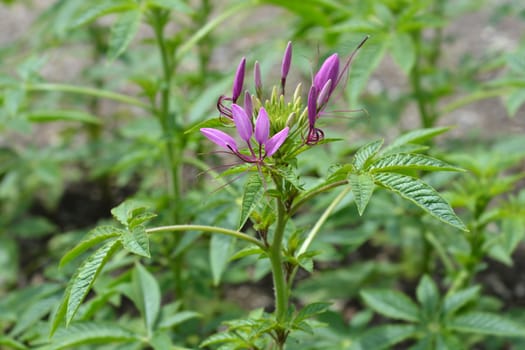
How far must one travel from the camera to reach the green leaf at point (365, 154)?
4.50ft

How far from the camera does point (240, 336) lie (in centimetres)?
157

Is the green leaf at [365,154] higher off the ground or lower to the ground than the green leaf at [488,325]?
higher

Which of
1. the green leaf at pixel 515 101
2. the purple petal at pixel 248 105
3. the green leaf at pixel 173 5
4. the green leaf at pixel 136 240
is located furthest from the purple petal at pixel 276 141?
the green leaf at pixel 515 101

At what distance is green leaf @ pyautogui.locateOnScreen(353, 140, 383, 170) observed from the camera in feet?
4.50

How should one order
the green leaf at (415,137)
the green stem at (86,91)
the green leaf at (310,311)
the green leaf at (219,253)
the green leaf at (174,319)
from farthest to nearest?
1. the green stem at (86,91)
2. the green leaf at (219,253)
3. the green leaf at (174,319)
4. the green leaf at (415,137)
5. the green leaf at (310,311)

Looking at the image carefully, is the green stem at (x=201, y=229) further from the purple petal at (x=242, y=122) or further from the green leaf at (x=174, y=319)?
the green leaf at (x=174, y=319)

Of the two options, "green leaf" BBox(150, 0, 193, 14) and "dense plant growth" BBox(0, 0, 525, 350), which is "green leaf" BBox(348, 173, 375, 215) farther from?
"green leaf" BBox(150, 0, 193, 14)

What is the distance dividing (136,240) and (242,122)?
33 cm

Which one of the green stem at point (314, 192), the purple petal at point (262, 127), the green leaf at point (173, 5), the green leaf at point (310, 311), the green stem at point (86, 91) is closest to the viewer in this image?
the purple petal at point (262, 127)

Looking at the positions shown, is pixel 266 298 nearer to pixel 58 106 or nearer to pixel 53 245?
pixel 53 245

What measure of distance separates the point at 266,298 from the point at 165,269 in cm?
54

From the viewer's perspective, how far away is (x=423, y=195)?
1.27m

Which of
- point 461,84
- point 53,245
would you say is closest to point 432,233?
point 461,84

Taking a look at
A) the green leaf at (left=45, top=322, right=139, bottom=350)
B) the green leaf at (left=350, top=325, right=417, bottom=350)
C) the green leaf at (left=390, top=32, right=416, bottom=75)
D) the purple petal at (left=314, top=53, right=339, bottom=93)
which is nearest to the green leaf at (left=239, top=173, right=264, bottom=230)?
the purple petal at (left=314, top=53, right=339, bottom=93)
